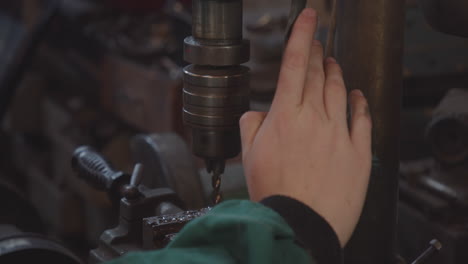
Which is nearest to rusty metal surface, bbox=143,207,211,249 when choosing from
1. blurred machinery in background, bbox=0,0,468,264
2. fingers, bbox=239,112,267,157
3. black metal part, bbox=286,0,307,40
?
blurred machinery in background, bbox=0,0,468,264

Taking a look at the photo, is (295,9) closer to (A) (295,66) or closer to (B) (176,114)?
(A) (295,66)

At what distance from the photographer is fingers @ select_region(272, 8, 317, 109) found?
0.69 m

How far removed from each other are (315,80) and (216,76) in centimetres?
11

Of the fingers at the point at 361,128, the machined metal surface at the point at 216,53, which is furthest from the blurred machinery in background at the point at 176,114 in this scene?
the fingers at the point at 361,128

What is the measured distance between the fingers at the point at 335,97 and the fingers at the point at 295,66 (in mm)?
28

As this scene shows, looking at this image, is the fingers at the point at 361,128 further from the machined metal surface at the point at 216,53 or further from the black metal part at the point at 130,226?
the black metal part at the point at 130,226

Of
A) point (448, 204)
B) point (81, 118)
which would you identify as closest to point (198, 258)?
point (448, 204)

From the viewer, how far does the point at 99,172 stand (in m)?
0.95

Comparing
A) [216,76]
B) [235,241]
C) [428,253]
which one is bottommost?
[428,253]

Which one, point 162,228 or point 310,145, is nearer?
point 310,145

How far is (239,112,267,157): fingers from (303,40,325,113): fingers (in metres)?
0.05

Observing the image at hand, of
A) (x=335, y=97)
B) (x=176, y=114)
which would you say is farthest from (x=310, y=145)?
(x=176, y=114)

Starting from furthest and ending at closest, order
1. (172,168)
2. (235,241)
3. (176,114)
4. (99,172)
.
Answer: (176,114) → (172,168) → (99,172) → (235,241)

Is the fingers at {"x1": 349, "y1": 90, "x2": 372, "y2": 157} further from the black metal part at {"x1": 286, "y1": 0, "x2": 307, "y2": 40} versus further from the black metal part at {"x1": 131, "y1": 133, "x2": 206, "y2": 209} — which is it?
the black metal part at {"x1": 131, "y1": 133, "x2": 206, "y2": 209}
